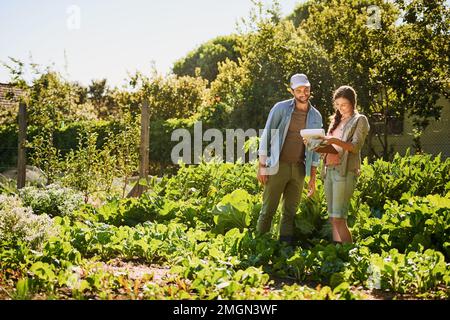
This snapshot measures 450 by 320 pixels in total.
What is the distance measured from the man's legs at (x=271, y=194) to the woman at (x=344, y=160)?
1.51ft

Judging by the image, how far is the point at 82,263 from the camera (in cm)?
457

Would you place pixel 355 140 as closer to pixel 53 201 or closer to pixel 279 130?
pixel 279 130

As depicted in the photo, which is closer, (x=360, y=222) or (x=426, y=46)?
(x=360, y=222)

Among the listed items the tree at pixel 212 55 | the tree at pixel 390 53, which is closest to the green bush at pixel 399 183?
the tree at pixel 390 53

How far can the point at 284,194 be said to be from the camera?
5527 mm

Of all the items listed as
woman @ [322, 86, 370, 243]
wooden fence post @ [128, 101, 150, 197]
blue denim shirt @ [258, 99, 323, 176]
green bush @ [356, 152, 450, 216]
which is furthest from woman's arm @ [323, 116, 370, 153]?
wooden fence post @ [128, 101, 150, 197]

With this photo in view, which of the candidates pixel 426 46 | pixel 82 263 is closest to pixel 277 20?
pixel 426 46

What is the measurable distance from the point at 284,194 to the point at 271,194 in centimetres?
21

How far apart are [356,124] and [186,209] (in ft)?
8.79

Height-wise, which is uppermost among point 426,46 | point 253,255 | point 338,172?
point 426,46

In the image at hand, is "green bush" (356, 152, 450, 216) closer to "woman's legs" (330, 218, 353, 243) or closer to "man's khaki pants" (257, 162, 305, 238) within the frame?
"man's khaki pants" (257, 162, 305, 238)

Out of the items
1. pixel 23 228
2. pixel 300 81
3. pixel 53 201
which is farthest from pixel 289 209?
pixel 53 201

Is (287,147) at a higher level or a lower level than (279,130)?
lower

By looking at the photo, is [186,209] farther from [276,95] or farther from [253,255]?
[276,95]
